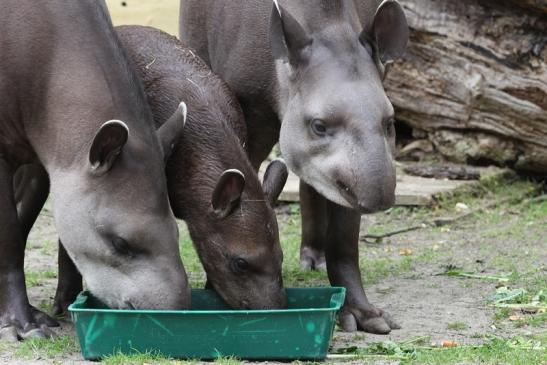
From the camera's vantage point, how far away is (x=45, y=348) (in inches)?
272

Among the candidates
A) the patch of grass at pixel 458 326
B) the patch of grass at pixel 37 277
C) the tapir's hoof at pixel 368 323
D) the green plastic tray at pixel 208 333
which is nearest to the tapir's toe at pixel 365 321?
the tapir's hoof at pixel 368 323

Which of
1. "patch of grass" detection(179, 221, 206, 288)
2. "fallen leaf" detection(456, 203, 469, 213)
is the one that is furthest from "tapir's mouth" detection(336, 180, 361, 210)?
"fallen leaf" detection(456, 203, 469, 213)

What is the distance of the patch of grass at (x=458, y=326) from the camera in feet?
24.9

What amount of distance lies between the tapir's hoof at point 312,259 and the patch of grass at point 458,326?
7.41 ft

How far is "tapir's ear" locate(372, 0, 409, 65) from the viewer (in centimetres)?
773

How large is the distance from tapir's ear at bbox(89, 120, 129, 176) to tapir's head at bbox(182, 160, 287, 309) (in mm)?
622

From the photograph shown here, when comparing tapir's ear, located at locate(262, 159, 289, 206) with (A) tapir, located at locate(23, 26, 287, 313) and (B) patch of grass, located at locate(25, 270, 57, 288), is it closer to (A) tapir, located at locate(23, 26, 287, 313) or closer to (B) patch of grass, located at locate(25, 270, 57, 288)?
(A) tapir, located at locate(23, 26, 287, 313)

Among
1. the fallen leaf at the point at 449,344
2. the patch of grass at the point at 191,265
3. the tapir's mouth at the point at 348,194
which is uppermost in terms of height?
the tapir's mouth at the point at 348,194

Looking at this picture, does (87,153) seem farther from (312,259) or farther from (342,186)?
(312,259)

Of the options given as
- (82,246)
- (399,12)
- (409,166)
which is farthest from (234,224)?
(409,166)

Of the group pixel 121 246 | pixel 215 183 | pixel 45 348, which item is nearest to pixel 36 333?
pixel 45 348

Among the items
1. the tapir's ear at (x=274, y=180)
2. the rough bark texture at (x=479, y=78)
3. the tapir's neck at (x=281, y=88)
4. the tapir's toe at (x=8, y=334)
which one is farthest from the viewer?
the rough bark texture at (x=479, y=78)

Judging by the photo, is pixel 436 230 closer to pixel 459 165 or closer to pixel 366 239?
pixel 366 239

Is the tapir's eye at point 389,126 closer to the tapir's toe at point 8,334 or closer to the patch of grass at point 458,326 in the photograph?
the patch of grass at point 458,326
